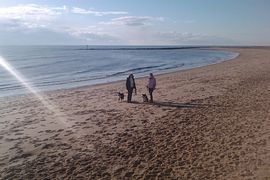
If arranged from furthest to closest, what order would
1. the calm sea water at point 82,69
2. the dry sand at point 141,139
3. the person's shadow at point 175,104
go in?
the calm sea water at point 82,69 → the person's shadow at point 175,104 → the dry sand at point 141,139

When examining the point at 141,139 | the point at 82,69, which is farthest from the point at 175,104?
the point at 82,69

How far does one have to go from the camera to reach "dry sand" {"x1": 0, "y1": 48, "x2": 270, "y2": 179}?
8.27 meters

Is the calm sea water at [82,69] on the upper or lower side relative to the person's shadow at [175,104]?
lower

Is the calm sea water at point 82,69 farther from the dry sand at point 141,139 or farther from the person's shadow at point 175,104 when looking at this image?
the dry sand at point 141,139

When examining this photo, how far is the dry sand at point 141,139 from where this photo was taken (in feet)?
27.1

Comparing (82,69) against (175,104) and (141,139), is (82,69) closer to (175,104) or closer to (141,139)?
(175,104)

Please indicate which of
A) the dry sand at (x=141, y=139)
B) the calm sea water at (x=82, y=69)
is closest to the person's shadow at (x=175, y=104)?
the dry sand at (x=141, y=139)

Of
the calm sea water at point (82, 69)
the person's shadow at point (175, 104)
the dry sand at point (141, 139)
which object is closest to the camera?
the dry sand at point (141, 139)

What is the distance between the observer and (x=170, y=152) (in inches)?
369

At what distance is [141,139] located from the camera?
35.4ft

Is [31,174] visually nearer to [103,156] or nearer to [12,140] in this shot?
[103,156]

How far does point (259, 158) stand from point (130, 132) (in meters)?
4.75

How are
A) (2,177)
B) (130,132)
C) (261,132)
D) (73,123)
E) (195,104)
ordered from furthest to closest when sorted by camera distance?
(195,104), (73,123), (130,132), (261,132), (2,177)

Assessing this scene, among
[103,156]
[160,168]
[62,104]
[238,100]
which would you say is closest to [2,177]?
[103,156]
